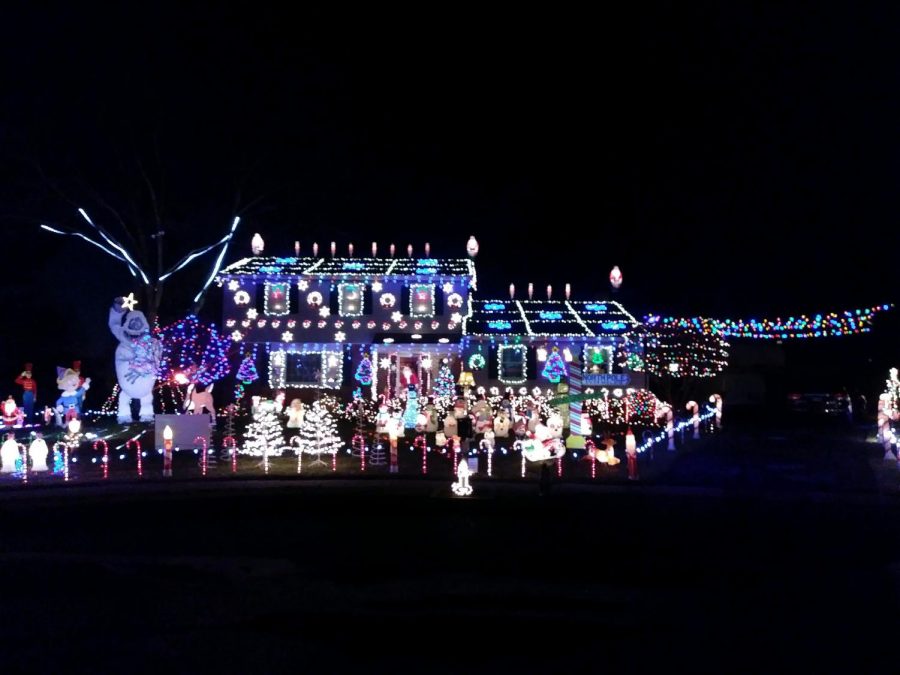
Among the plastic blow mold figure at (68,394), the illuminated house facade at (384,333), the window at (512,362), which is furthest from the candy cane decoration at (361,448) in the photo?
the window at (512,362)

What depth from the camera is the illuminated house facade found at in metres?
31.6

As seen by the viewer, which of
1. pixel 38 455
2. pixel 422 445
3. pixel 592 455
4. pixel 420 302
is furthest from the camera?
pixel 420 302

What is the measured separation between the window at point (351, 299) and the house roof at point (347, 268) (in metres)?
0.48

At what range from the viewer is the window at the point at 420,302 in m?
31.8

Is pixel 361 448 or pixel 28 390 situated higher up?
pixel 28 390

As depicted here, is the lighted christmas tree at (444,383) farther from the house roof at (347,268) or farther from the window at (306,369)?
the window at (306,369)

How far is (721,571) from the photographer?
9.08 m

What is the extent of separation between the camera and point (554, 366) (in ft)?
103

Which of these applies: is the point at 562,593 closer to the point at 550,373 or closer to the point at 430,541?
the point at 430,541

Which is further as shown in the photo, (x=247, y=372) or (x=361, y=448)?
(x=247, y=372)

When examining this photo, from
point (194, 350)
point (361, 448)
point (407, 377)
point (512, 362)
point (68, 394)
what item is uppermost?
point (194, 350)

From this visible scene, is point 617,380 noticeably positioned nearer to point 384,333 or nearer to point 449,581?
point 384,333

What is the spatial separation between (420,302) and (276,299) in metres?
5.34

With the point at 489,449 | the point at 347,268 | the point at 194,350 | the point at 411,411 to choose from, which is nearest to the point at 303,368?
the point at 194,350
